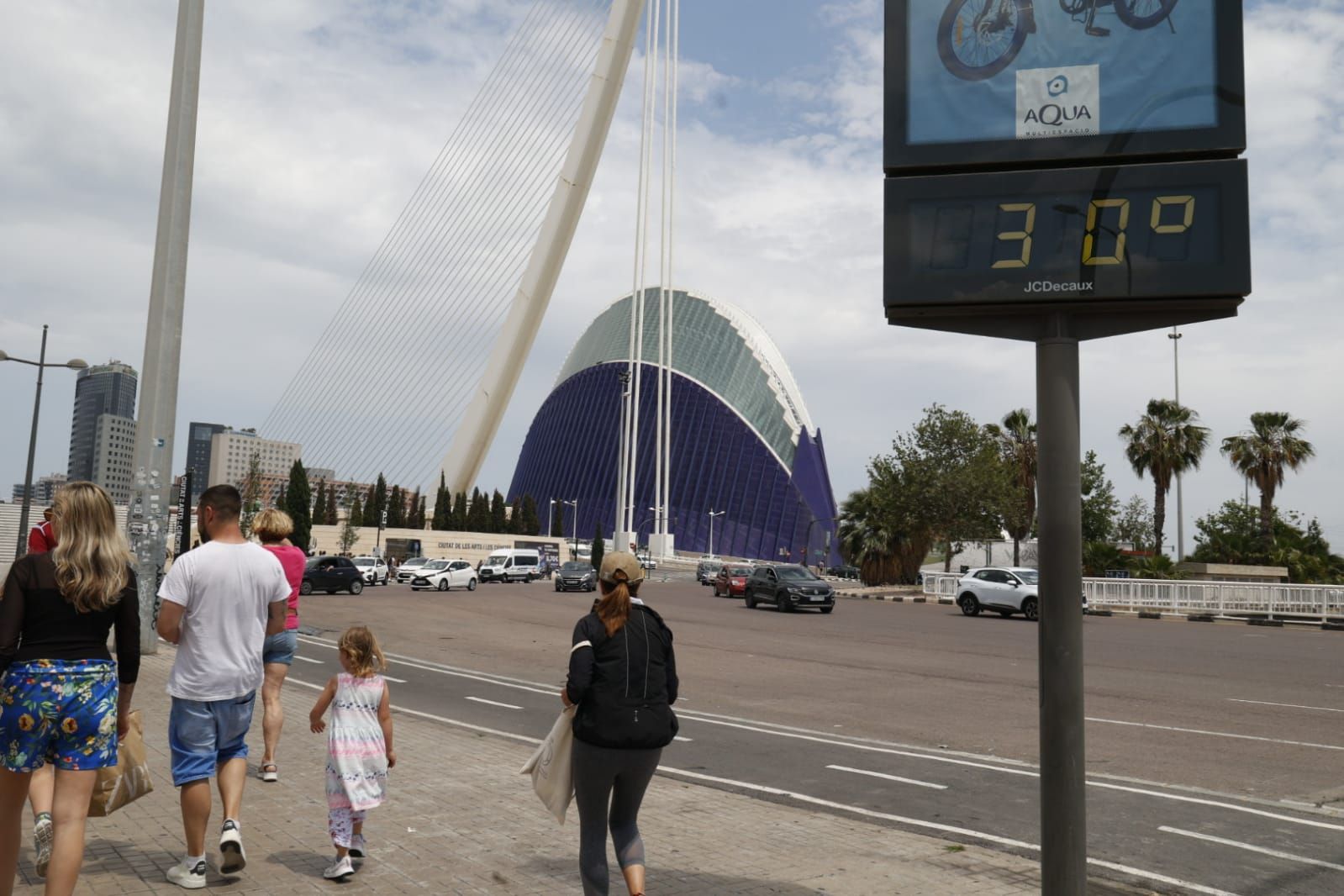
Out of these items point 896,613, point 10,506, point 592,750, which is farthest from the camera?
point 10,506

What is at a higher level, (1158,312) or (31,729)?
(1158,312)

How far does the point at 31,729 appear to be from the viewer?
13.6 feet

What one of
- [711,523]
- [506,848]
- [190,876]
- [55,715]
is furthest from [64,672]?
[711,523]

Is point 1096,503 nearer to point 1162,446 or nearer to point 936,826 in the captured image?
point 1162,446

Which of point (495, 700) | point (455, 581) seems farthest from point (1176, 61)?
point (455, 581)

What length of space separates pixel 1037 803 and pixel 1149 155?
4.78 m

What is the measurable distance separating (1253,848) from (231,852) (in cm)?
572

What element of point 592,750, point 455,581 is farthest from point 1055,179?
point 455,581

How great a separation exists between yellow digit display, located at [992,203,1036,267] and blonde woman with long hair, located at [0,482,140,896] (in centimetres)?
389

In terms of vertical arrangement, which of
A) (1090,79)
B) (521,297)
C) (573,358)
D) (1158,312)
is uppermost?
(573,358)

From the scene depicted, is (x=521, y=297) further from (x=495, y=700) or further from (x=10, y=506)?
(x=495, y=700)

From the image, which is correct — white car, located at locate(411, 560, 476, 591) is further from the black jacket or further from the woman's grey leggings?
the black jacket

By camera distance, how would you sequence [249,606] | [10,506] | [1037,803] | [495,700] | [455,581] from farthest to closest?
1. [10,506]
2. [455,581]
3. [495,700]
4. [1037,803]
5. [249,606]

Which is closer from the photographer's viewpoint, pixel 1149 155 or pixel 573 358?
pixel 1149 155
